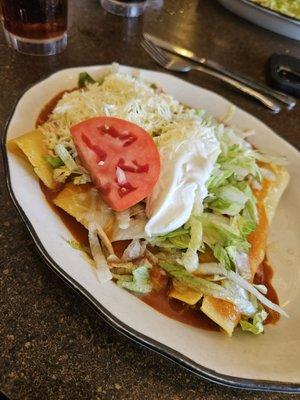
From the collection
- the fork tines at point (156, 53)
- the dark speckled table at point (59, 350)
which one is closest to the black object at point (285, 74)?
the fork tines at point (156, 53)

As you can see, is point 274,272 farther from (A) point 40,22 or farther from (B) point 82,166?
(A) point 40,22

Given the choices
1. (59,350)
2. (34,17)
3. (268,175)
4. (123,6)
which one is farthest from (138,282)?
(123,6)

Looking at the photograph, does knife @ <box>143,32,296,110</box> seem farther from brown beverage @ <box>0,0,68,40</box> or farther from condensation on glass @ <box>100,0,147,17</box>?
brown beverage @ <box>0,0,68,40</box>

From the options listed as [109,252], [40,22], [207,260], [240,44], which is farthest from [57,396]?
[240,44]

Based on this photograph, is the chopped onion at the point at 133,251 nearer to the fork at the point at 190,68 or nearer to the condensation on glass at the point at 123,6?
the fork at the point at 190,68

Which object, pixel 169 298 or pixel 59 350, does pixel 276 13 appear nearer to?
pixel 169 298

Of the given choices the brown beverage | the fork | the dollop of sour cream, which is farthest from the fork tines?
the dollop of sour cream
